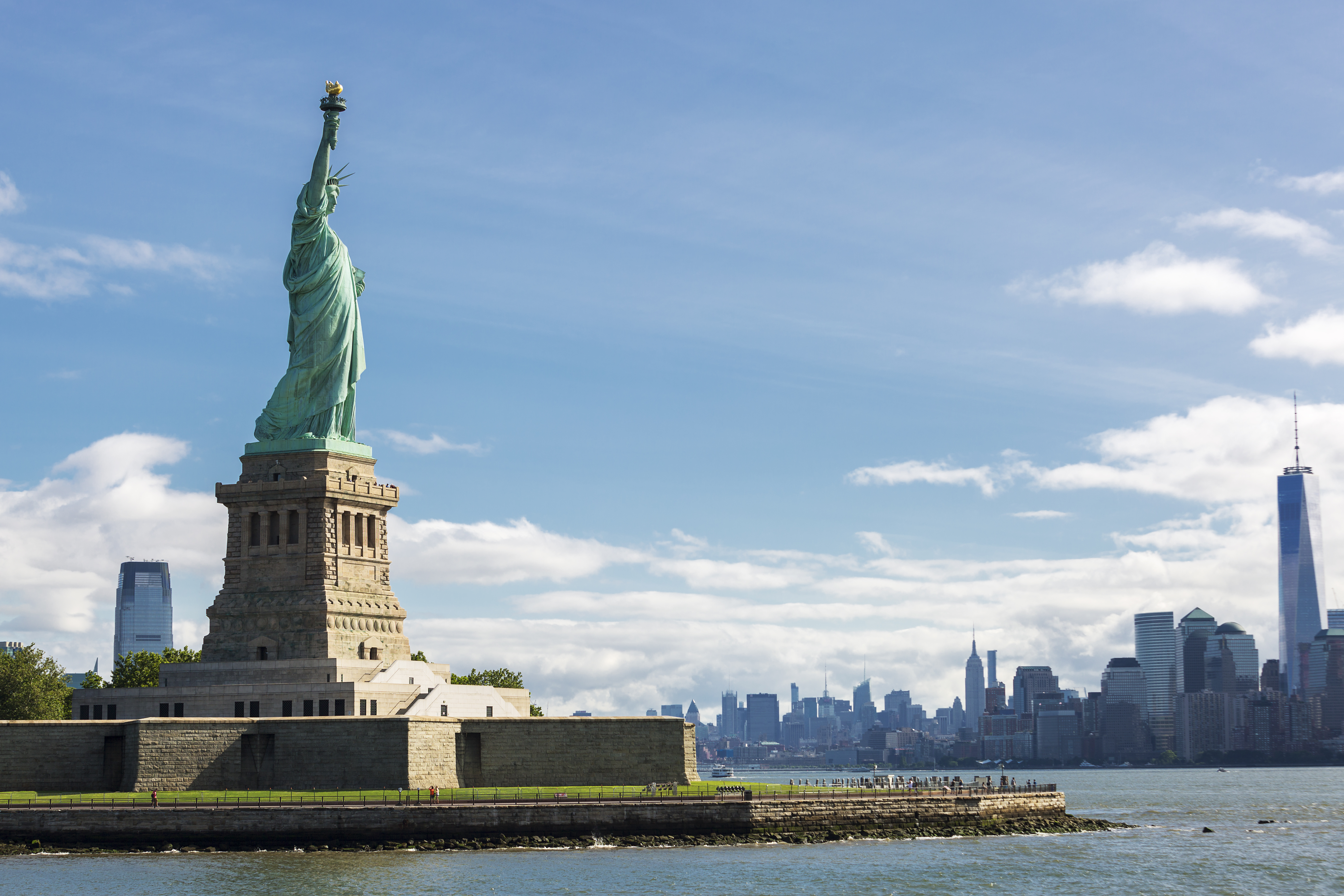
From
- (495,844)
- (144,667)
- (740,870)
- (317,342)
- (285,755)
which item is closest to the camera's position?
(740,870)

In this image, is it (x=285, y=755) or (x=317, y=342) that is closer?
(x=285, y=755)

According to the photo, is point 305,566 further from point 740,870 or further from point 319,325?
point 740,870

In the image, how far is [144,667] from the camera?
10206 cm

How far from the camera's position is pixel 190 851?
70375 millimetres

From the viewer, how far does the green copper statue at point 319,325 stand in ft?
292

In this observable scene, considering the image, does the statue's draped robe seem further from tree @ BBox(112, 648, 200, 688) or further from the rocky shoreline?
the rocky shoreline

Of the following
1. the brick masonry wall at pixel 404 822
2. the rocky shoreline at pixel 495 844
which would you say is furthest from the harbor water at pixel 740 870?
the brick masonry wall at pixel 404 822

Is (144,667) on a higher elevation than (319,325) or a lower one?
lower

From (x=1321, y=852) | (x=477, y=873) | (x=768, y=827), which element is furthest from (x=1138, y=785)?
(x=477, y=873)

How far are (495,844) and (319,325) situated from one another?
3086 cm

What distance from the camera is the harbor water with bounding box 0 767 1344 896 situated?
6144cm

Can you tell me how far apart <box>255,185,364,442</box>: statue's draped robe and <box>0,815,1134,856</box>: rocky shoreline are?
24.4 m

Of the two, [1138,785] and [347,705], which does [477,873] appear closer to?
[347,705]

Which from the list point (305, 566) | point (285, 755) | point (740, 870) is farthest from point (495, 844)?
point (305, 566)
